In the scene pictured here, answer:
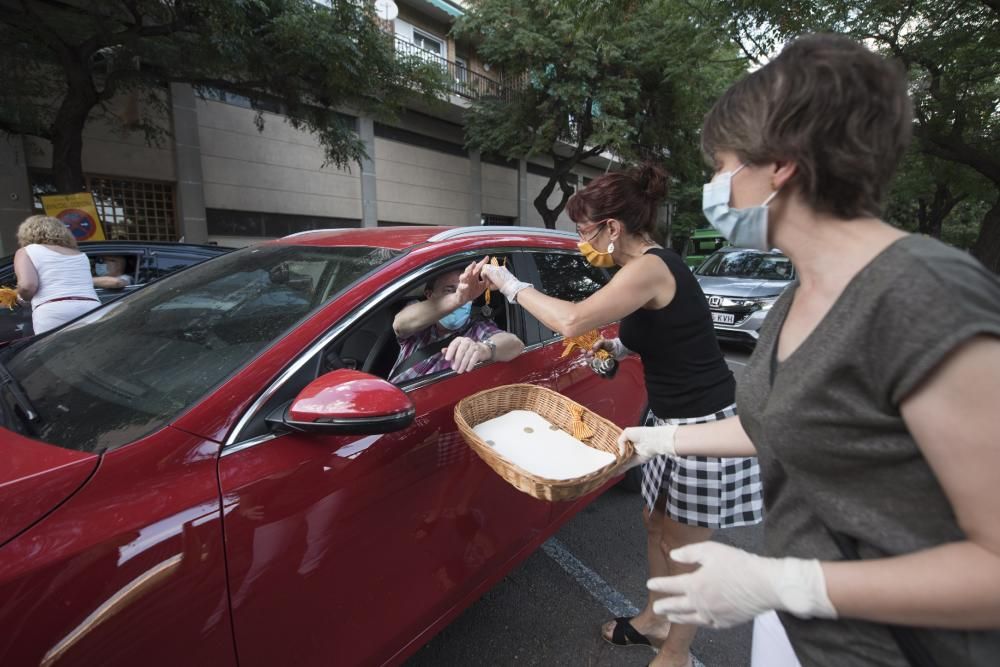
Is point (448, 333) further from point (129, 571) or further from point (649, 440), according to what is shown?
point (129, 571)

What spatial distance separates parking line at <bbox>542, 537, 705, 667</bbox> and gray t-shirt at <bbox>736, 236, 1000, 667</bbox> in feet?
5.30

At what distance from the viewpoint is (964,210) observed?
2666 centimetres

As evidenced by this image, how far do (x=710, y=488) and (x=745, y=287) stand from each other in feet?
20.2

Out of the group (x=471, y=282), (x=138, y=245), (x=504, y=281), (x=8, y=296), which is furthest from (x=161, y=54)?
(x=504, y=281)

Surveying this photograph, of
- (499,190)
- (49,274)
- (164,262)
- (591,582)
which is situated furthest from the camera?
(499,190)

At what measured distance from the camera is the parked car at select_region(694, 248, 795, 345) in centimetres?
670

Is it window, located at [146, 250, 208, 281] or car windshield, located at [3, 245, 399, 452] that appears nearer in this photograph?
car windshield, located at [3, 245, 399, 452]

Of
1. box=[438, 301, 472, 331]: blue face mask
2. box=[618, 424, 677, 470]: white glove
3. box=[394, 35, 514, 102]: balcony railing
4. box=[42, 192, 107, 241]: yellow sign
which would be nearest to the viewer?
box=[618, 424, 677, 470]: white glove

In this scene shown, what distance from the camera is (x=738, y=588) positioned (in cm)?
84

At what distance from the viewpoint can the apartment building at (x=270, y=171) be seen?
9609mm

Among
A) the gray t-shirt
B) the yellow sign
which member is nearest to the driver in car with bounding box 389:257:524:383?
the gray t-shirt

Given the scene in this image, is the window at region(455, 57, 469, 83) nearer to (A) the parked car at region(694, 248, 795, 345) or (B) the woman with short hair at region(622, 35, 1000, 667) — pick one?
(A) the parked car at region(694, 248, 795, 345)

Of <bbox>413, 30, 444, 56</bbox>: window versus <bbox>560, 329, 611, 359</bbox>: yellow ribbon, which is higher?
<bbox>413, 30, 444, 56</bbox>: window

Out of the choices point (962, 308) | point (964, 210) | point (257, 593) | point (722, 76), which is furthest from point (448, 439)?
point (964, 210)
